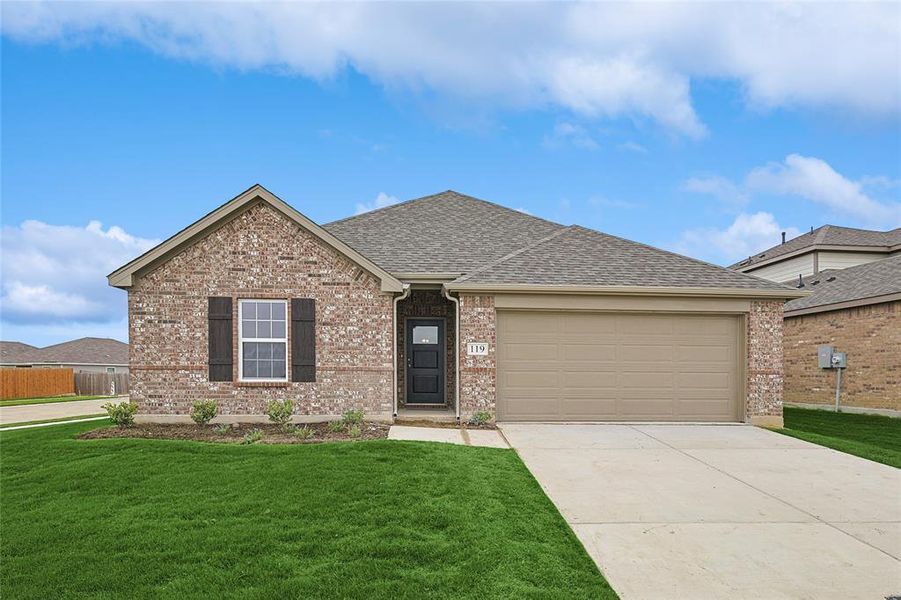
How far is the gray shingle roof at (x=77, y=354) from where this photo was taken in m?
40.4

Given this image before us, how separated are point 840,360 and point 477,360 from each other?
1161cm

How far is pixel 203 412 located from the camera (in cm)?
1065

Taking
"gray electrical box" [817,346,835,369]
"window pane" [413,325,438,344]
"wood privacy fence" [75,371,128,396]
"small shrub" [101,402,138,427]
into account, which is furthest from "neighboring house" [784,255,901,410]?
"wood privacy fence" [75,371,128,396]

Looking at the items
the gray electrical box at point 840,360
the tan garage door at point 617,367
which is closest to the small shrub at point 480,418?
the tan garage door at point 617,367

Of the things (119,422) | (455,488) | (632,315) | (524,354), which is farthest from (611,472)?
(119,422)

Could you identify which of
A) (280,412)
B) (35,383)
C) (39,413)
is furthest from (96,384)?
(280,412)

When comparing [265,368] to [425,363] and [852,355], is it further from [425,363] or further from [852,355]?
[852,355]

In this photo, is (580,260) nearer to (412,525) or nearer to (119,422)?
(412,525)

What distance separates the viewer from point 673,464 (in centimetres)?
835

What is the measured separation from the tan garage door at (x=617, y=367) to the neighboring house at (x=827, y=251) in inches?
636

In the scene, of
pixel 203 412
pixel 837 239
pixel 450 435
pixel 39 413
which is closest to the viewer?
pixel 450 435

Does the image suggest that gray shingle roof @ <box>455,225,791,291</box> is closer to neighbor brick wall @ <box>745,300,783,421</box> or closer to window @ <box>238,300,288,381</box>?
neighbor brick wall @ <box>745,300,783,421</box>

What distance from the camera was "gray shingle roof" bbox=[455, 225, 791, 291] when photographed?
1178cm

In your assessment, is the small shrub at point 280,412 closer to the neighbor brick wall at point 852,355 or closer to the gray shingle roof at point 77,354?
the neighbor brick wall at point 852,355
